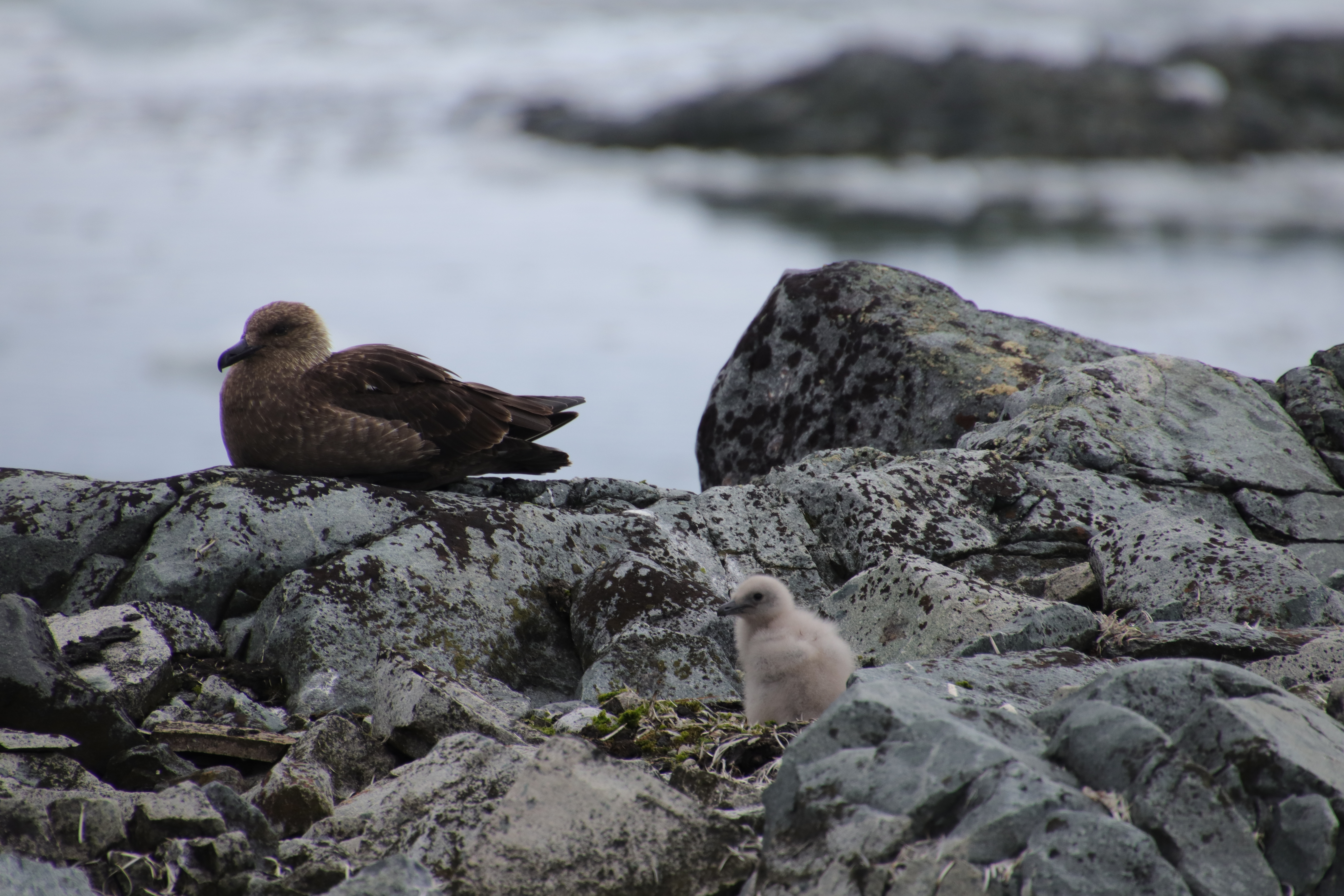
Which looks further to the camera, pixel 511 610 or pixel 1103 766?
pixel 511 610

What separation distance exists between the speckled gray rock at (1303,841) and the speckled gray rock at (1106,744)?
321 mm

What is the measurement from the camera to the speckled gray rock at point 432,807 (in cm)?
322

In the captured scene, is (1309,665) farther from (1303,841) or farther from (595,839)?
(595,839)

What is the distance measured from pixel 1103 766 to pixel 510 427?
186 inches

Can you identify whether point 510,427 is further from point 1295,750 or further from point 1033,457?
point 1295,750

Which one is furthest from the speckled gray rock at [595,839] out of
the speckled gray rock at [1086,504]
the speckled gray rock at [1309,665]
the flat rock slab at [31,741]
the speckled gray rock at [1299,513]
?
the speckled gray rock at [1299,513]

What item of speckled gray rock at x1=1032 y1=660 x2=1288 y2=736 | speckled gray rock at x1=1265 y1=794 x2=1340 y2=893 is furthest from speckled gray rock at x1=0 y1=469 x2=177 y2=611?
speckled gray rock at x1=1265 y1=794 x2=1340 y2=893

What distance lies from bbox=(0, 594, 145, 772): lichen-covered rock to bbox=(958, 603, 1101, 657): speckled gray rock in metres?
3.39

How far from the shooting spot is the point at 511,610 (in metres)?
5.70

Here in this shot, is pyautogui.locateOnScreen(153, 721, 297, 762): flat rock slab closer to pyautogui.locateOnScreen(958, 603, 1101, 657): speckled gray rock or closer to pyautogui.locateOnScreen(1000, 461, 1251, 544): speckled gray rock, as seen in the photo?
pyautogui.locateOnScreen(958, 603, 1101, 657): speckled gray rock

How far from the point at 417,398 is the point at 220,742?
2.85m

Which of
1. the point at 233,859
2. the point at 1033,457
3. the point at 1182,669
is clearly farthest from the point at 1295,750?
the point at 1033,457

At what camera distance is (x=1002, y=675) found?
4008mm

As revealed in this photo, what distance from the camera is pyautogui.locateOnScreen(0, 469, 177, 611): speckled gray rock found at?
5.49m
